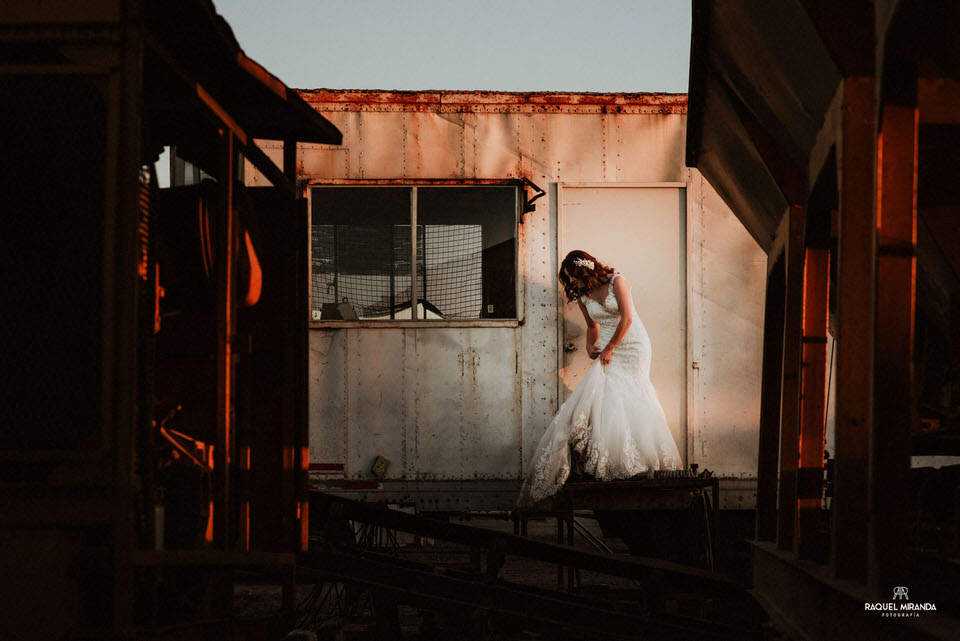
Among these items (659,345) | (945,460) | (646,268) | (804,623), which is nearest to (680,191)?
(646,268)

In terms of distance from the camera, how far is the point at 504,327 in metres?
8.14

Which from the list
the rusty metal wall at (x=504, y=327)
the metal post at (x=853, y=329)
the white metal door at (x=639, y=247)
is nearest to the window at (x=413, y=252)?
the rusty metal wall at (x=504, y=327)

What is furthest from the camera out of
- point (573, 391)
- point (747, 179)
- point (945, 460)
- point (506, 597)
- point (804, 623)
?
point (573, 391)

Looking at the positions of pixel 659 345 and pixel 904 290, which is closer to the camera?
pixel 904 290

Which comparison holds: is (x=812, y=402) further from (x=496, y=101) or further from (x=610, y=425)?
(x=496, y=101)

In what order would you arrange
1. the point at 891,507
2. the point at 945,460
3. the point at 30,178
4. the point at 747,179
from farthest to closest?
1. the point at 945,460
2. the point at 747,179
3. the point at 30,178
4. the point at 891,507

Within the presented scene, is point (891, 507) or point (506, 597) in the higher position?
point (891, 507)

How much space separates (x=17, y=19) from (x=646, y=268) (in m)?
6.08

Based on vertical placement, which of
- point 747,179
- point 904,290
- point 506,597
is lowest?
point 506,597

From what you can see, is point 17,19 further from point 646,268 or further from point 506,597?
point 646,268

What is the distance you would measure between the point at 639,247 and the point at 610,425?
1.59 m

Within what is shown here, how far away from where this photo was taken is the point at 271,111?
14.7 ft

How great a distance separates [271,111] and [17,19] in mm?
1625

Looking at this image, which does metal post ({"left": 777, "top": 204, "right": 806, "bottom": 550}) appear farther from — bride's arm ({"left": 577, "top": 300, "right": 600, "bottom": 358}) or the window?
the window
